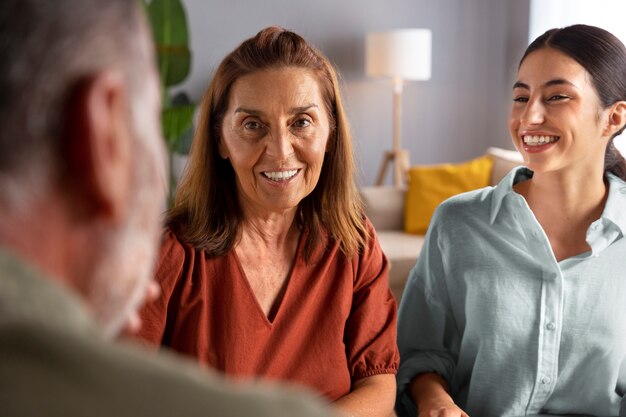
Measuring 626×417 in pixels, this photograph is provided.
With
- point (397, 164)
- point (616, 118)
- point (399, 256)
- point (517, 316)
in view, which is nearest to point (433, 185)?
point (399, 256)

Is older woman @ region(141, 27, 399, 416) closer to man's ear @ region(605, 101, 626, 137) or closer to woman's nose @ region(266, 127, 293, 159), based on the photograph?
woman's nose @ region(266, 127, 293, 159)

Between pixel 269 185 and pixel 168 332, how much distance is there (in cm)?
31

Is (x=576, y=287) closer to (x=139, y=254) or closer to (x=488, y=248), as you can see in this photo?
(x=488, y=248)

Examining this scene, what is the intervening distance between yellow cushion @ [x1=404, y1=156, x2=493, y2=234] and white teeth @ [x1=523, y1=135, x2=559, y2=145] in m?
3.27

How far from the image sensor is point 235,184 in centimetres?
165

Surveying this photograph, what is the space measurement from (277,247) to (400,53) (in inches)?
177

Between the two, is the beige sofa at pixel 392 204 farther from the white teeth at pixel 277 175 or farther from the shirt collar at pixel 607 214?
the white teeth at pixel 277 175

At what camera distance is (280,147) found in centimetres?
154

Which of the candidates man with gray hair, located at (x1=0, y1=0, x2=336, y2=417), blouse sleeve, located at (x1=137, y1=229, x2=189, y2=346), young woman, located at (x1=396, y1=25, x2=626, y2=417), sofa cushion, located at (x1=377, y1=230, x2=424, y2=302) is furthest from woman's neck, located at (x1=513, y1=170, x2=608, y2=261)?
sofa cushion, located at (x1=377, y1=230, x2=424, y2=302)

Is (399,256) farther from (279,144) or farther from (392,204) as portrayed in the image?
(279,144)

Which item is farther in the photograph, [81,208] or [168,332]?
[168,332]

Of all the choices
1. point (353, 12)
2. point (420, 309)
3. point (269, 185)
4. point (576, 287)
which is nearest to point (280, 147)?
point (269, 185)

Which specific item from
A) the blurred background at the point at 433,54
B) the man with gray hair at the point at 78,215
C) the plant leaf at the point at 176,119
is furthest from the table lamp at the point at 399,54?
the man with gray hair at the point at 78,215

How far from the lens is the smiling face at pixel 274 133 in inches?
60.9
